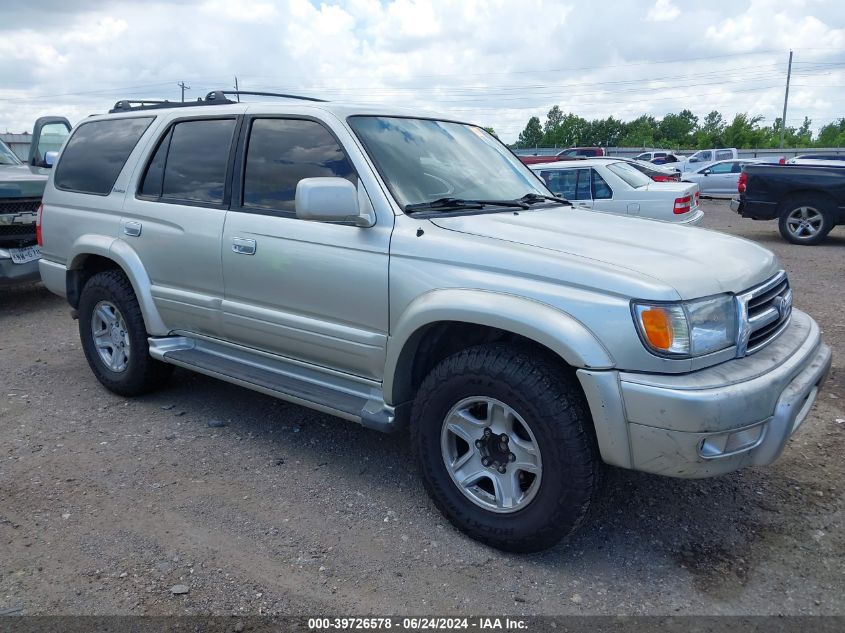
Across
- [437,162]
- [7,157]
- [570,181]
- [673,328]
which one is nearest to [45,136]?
[7,157]

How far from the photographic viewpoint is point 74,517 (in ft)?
11.3

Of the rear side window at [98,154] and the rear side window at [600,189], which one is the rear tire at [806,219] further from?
the rear side window at [98,154]

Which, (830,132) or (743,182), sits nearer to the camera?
(743,182)

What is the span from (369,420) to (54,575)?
145cm

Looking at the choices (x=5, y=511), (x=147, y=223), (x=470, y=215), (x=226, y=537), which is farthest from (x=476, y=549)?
(x=147, y=223)

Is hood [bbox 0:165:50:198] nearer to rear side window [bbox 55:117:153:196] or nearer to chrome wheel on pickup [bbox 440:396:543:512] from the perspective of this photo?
rear side window [bbox 55:117:153:196]

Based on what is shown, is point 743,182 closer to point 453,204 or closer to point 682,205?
point 682,205

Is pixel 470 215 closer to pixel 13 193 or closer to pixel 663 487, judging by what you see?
pixel 663 487

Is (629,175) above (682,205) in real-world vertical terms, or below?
above

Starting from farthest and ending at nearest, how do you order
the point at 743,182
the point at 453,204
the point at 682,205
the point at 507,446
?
1. the point at 743,182
2. the point at 682,205
3. the point at 453,204
4. the point at 507,446

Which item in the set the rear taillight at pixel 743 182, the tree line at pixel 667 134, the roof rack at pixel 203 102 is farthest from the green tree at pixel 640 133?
the roof rack at pixel 203 102

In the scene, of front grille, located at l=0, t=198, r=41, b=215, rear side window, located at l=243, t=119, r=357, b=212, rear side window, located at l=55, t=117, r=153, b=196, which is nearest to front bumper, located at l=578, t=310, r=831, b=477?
rear side window, located at l=243, t=119, r=357, b=212

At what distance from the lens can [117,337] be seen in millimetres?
4906

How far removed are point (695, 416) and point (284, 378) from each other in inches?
84.4
